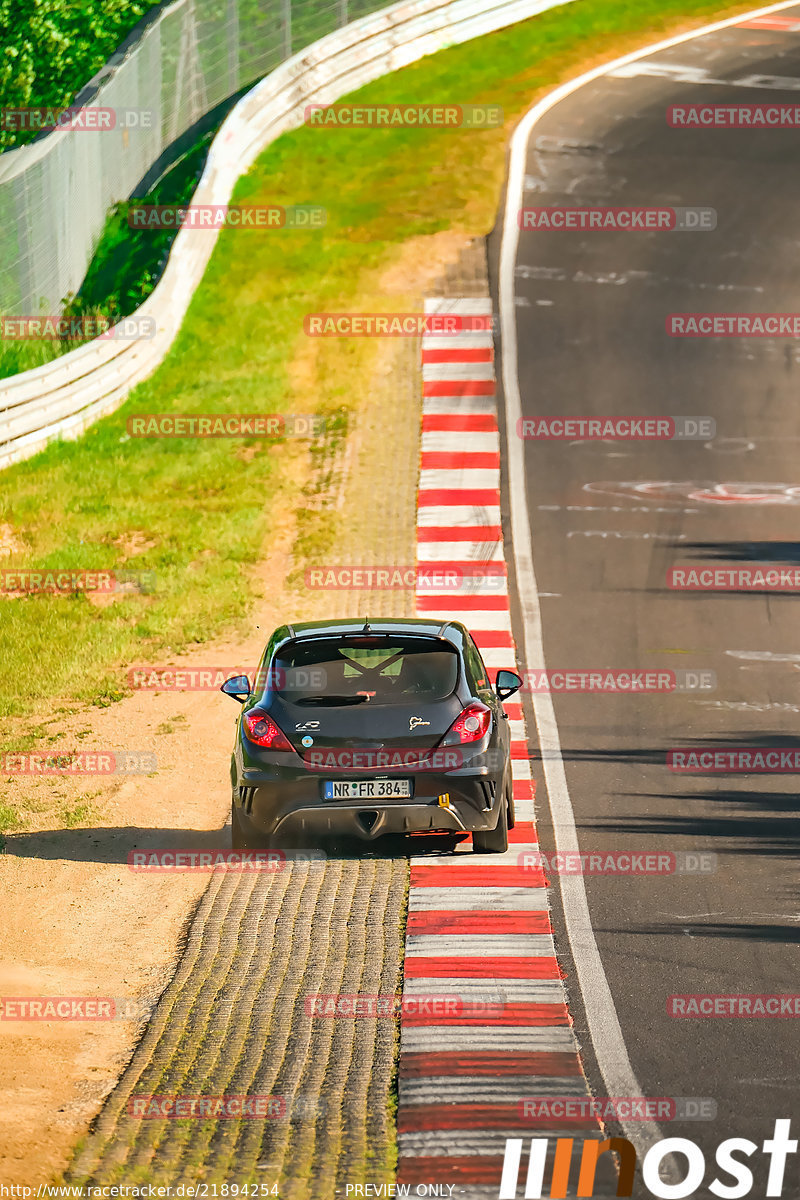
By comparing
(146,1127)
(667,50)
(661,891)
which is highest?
(667,50)

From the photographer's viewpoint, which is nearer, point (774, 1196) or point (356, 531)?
point (774, 1196)

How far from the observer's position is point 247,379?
25.0m

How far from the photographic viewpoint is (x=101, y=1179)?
648 centimetres

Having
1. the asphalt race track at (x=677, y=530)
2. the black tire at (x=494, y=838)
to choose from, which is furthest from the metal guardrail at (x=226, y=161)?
the black tire at (x=494, y=838)

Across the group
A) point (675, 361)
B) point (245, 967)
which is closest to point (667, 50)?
point (675, 361)

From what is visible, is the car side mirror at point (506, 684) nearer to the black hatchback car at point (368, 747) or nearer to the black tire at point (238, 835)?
the black hatchback car at point (368, 747)

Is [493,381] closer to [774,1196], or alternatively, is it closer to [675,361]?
[675,361]

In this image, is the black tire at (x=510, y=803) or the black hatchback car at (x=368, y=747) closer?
the black hatchback car at (x=368, y=747)

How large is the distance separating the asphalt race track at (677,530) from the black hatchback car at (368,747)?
43.0 inches

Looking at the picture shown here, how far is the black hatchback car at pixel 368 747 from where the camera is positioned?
998cm

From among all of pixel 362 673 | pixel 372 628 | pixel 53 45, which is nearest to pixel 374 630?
pixel 372 628

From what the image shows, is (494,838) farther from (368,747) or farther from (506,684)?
(506,684)

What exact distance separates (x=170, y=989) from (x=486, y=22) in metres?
33.2

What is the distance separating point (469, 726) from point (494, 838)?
810 millimetres
